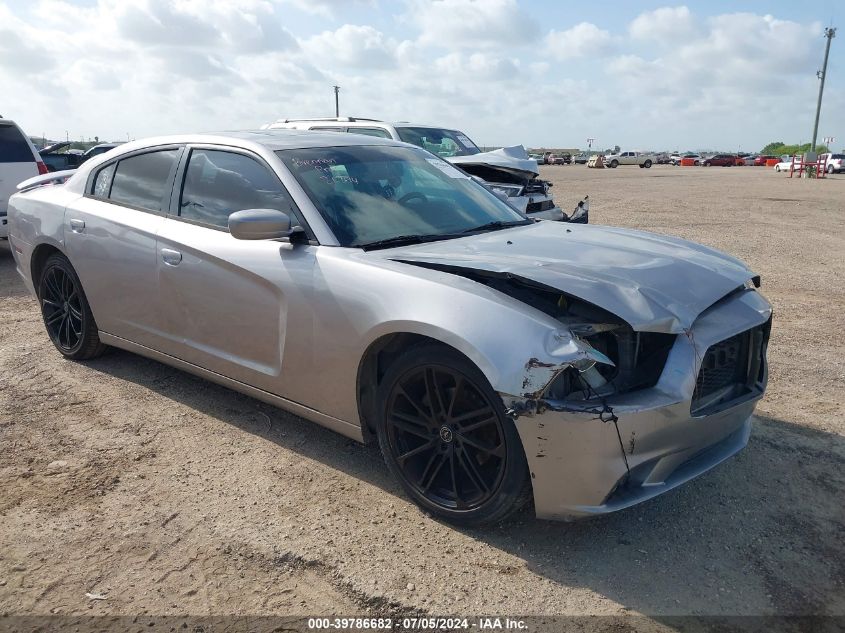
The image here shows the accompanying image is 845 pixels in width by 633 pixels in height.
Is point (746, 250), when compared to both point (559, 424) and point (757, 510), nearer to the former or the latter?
point (757, 510)

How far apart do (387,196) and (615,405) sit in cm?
183

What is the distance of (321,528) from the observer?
313cm

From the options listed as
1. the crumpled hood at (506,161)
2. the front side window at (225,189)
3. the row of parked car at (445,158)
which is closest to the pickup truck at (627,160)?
the row of parked car at (445,158)

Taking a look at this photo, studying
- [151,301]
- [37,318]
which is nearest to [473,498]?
[151,301]

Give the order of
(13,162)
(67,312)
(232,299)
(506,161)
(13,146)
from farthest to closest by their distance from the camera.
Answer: (506,161)
(13,146)
(13,162)
(67,312)
(232,299)

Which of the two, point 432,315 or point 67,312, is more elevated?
point 432,315

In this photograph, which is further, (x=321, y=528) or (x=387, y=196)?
(x=387, y=196)

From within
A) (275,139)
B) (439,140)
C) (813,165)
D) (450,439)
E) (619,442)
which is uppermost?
(439,140)

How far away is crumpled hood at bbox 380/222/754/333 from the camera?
2861mm

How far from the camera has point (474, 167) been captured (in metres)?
9.98

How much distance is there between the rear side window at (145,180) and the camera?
14.3 feet

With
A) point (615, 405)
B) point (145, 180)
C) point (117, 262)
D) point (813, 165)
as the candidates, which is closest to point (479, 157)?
point (145, 180)

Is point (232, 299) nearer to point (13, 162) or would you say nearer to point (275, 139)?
point (275, 139)

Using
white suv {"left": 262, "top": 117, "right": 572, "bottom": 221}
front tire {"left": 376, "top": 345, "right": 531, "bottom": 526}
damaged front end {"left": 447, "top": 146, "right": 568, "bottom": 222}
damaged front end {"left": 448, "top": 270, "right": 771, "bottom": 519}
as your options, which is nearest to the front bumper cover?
damaged front end {"left": 448, "top": 270, "right": 771, "bottom": 519}
